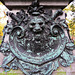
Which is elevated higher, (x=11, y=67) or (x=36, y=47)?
(x=36, y=47)

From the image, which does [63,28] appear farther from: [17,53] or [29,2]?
[17,53]

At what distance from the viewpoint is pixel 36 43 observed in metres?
2.11

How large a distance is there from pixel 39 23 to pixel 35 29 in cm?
21

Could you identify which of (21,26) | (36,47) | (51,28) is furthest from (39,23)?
(36,47)

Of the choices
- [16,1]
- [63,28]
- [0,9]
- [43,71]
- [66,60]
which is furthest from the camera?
[0,9]

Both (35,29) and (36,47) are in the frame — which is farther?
(36,47)

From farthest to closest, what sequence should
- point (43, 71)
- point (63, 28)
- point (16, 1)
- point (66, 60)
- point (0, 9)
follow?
1. point (0, 9)
2. point (63, 28)
3. point (16, 1)
4. point (66, 60)
5. point (43, 71)

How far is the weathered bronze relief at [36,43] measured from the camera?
2055 millimetres

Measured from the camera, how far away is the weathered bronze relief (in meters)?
2.05

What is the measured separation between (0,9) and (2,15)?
2.60 ft

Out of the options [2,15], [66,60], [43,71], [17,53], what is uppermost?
[2,15]

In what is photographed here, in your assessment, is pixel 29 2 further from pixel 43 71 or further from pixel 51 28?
pixel 43 71

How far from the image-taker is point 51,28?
218 centimetres

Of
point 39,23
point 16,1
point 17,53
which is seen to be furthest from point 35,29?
point 16,1
